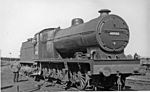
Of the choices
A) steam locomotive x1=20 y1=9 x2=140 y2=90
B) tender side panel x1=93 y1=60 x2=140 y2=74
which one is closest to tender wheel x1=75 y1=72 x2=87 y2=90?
steam locomotive x1=20 y1=9 x2=140 y2=90

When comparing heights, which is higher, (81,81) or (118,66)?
(118,66)

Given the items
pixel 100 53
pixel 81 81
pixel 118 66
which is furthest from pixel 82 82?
pixel 118 66

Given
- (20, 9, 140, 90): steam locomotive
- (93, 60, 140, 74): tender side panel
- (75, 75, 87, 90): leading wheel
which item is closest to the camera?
(93, 60, 140, 74): tender side panel

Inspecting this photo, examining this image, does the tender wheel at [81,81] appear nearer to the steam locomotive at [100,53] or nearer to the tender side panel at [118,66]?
the steam locomotive at [100,53]

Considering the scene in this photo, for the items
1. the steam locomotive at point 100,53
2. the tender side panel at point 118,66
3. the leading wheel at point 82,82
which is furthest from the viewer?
the leading wheel at point 82,82

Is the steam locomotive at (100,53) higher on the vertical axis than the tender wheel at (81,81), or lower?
higher

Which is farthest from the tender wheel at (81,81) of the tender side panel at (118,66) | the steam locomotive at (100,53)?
the tender side panel at (118,66)

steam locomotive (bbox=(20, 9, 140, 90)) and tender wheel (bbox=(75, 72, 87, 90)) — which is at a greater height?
steam locomotive (bbox=(20, 9, 140, 90))

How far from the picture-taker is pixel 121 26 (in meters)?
10.6

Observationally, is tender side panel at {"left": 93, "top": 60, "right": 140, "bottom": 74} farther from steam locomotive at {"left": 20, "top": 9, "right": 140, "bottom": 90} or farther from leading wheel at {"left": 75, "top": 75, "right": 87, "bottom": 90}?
leading wheel at {"left": 75, "top": 75, "right": 87, "bottom": 90}

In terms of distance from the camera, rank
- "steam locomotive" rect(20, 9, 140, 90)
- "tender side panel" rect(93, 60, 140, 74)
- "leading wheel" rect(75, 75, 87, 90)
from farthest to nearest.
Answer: "leading wheel" rect(75, 75, 87, 90) → "steam locomotive" rect(20, 9, 140, 90) → "tender side panel" rect(93, 60, 140, 74)

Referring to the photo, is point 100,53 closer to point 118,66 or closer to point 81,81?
point 118,66

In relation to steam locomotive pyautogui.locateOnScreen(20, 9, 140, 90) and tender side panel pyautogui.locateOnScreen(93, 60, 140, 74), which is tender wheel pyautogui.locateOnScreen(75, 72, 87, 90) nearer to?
steam locomotive pyautogui.locateOnScreen(20, 9, 140, 90)

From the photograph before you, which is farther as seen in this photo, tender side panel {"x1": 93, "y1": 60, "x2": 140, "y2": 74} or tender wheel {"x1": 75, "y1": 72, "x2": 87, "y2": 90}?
tender wheel {"x1": 75, "y1": 72, "x2": 87, "y2": 90}
